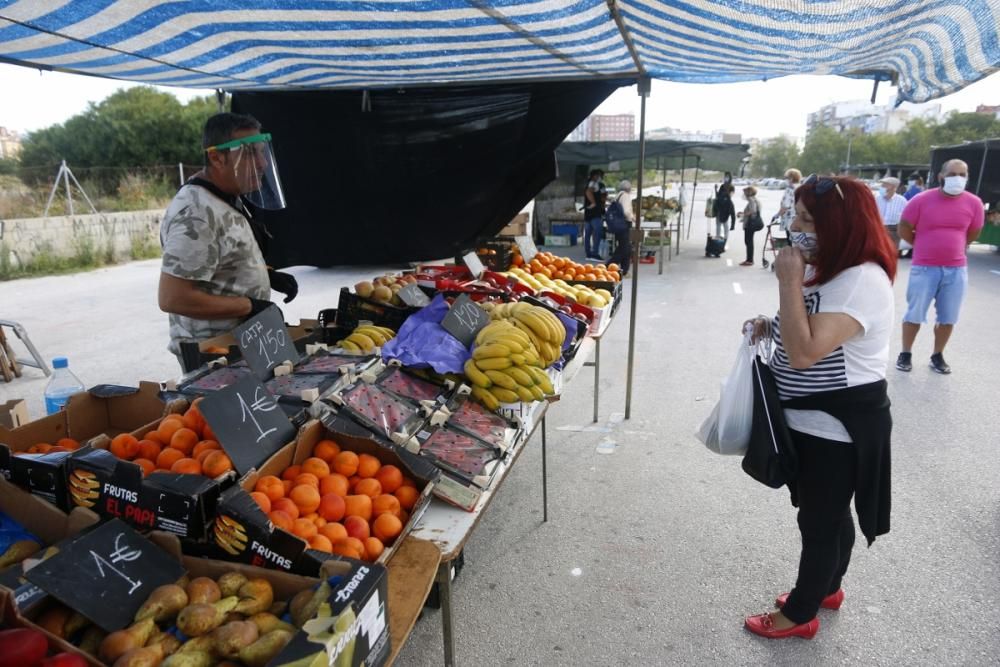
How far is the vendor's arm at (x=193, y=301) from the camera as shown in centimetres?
257

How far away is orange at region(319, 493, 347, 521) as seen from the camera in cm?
174

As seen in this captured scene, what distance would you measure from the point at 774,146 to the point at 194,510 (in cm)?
10452

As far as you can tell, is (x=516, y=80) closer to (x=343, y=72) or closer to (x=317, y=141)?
(x=343, y=72)

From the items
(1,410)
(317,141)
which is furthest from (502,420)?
(317,141)

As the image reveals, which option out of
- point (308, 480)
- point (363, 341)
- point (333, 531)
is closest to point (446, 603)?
point (333, 531)

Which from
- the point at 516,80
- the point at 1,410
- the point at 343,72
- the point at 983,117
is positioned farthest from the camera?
the point at 983,117

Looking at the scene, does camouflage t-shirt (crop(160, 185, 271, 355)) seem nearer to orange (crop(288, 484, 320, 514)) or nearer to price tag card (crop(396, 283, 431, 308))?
price tag card (crop(396, 283, 431, 308))

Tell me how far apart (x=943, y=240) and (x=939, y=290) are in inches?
18.6

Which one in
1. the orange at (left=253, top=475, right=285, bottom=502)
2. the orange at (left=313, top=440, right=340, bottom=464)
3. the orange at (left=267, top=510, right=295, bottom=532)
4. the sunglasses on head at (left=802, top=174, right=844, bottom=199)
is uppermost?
the sunglasses on head at (left=802, top=174, right=844, bottom=199)

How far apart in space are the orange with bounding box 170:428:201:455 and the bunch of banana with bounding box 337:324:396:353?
3.38ft

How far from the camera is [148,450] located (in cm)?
184

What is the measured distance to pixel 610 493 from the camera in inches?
148

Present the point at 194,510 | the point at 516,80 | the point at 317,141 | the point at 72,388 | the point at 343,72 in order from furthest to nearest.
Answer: the point at 317,141, the point at 516,80, the point at 343,72, the point at 72,388, the point at 194,510

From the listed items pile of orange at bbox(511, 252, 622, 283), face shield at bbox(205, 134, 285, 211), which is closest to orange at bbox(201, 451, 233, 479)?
face shield at bbox(205, 134, 285, 211)
